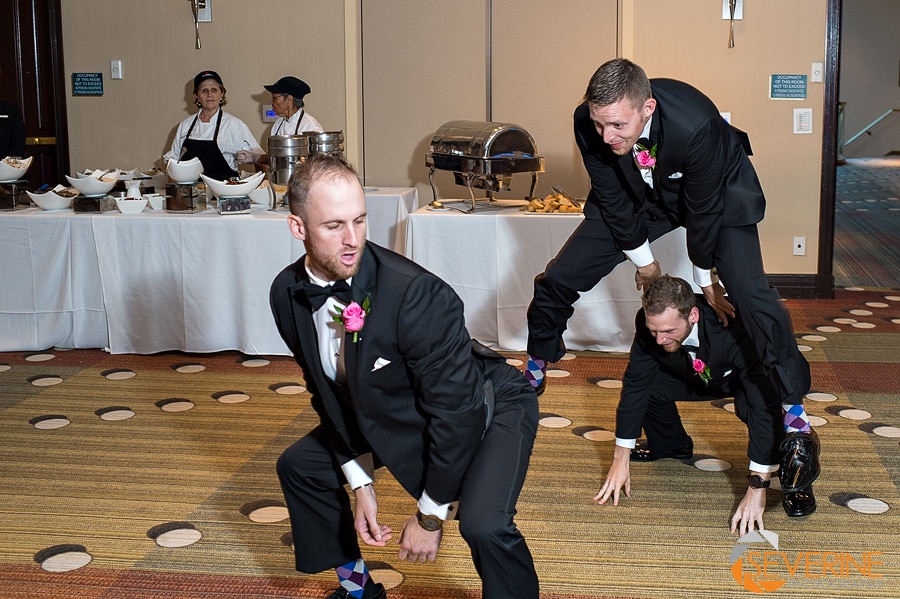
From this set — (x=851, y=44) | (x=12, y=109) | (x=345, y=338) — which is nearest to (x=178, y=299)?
(x=12, y=109)

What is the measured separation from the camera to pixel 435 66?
6207 millimetres

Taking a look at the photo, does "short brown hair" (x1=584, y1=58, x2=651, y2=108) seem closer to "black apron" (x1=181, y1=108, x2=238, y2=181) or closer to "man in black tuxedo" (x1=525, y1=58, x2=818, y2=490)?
"man in black tuxedo" (x1=525, y1=58, x2=818, y2=490)

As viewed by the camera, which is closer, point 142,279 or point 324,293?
point 324,293

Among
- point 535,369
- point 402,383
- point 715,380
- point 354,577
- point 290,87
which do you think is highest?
point 290,87

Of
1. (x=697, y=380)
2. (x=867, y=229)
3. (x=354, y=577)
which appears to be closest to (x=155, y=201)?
(x=697, y=380)

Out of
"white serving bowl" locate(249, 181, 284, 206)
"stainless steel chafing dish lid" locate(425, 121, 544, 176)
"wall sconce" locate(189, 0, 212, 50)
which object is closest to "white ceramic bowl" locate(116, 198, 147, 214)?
"white serving bowl" locate(249, 181, 284, 206)

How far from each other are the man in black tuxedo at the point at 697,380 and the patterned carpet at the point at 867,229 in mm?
3682

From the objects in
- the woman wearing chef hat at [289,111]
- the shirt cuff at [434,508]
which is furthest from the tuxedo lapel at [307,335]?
the woman wearing chef hat at [289,111]

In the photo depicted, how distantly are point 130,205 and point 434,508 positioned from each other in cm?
337

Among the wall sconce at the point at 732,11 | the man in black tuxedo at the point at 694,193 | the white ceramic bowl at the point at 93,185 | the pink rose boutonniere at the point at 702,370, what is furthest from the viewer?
the wall sconce at the point at 732,11

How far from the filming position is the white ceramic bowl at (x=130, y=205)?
4783 mm

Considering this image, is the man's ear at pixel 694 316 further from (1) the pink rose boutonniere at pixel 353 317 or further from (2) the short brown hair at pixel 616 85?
(1) the pink rose boutonniere at pixel 353 317

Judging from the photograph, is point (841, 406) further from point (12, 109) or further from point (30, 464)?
point (12, 109)

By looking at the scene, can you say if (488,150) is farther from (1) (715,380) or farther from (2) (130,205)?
(1) (715,380)
